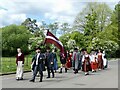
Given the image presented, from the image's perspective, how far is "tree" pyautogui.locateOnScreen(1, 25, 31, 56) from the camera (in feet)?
224

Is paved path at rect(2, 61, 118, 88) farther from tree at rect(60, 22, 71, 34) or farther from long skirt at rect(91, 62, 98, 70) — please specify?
tree at rect(60, 22, 71, 34)

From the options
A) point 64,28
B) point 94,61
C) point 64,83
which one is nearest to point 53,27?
point 64,28

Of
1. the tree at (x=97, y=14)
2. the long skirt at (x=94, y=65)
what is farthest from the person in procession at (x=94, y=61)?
the tree at (x=97, y=14)

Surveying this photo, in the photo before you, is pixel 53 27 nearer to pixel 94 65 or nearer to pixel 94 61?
pixel 94 61

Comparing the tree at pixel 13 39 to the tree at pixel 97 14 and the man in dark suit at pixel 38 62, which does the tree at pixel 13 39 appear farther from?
the man in dark suit at pixel 38 62

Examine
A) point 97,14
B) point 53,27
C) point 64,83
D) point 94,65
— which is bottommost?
point 64,83

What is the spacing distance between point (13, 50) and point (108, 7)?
882 inches

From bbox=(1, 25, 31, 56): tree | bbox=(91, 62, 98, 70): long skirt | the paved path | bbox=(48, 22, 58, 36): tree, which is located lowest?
the paved path

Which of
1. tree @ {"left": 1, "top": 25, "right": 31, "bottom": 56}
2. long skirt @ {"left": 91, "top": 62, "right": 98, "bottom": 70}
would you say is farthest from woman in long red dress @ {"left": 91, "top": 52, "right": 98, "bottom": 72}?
tree @ {"left": 1, "top": 25, "right": 31, "bottom": 56}

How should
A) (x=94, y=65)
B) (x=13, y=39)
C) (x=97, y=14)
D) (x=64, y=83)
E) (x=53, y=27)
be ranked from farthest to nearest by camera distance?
1. (x=53, y=27)
2. (x=13, y=39)
3. (x=97, y=14)
4. (x=94, y=65)
5. (x=64, y=83)

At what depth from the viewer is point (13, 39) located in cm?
7394

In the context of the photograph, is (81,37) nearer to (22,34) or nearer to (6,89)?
(22,34)

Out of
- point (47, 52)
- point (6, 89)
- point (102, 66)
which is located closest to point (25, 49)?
point (102, 66)

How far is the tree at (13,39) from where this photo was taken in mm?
68287
